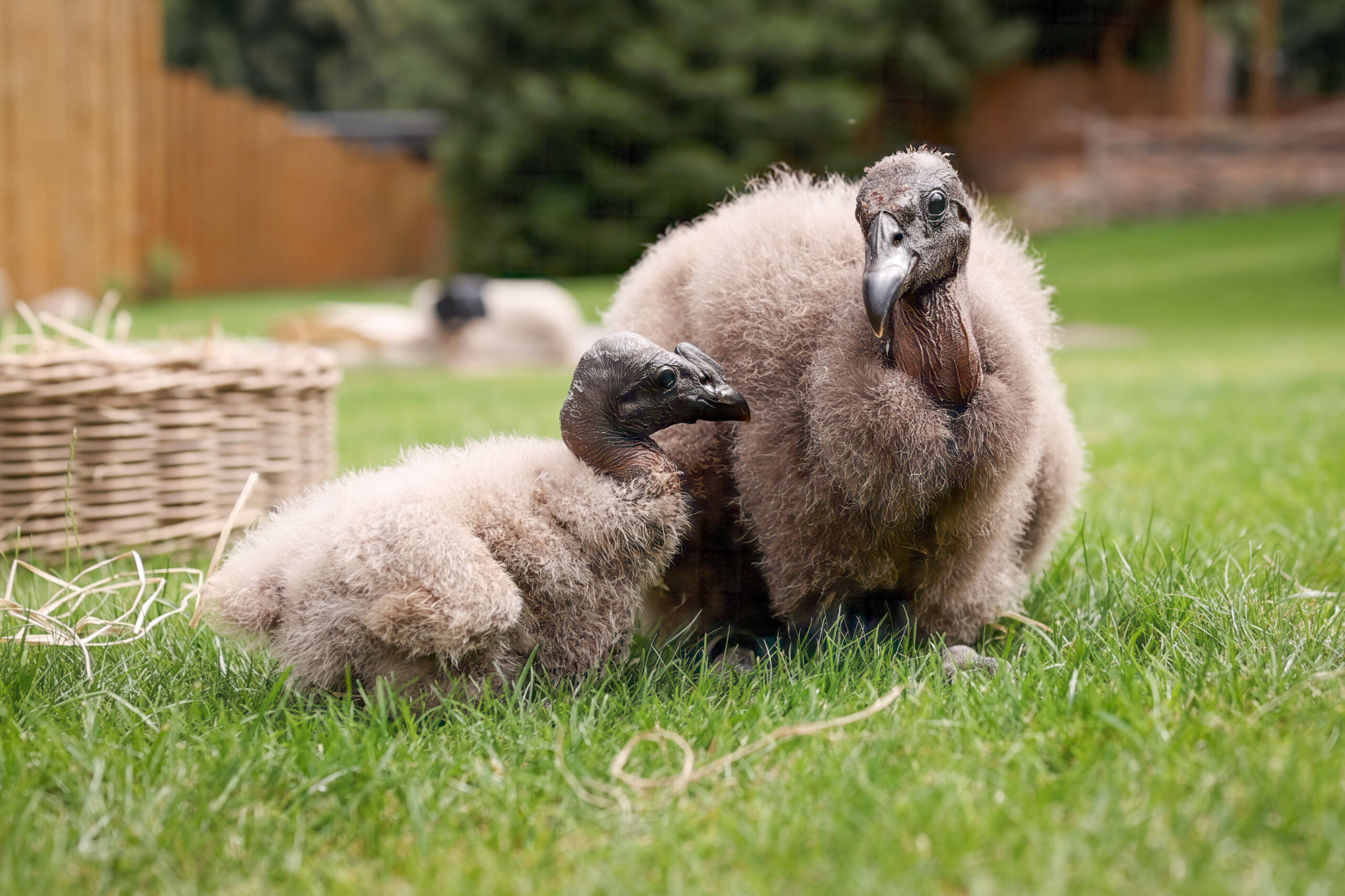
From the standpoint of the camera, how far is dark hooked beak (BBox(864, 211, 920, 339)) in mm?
1941

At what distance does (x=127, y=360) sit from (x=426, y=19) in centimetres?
1991

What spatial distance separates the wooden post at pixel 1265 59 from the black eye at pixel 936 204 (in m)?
25.5

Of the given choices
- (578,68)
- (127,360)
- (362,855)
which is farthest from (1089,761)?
(578,68)

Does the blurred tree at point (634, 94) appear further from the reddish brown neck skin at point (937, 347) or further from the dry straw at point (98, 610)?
the reddish brown neck skin at point (937, 347)

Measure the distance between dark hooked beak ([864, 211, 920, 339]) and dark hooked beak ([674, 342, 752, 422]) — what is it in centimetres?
30

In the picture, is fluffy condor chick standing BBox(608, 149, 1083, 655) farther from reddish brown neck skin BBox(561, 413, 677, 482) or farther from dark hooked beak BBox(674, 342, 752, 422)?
reddish brown neck skin BBox(561, 413, 677, 482)

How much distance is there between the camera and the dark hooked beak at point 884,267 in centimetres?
194

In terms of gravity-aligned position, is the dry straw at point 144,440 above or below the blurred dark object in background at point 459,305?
above

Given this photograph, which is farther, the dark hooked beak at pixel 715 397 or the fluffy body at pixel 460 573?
the dark hooked beak at pixel 715 397

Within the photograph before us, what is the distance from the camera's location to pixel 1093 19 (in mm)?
25297

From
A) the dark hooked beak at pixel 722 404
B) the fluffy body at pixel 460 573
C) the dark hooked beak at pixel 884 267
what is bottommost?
the fluffy body at pixel 460 573

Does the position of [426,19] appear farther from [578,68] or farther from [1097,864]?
[1097,864]

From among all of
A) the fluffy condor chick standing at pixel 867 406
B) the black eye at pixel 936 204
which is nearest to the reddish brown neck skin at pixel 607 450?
the fluffy condor chick standing at pixel 867 406

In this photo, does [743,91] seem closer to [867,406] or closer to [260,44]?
[867,406]
